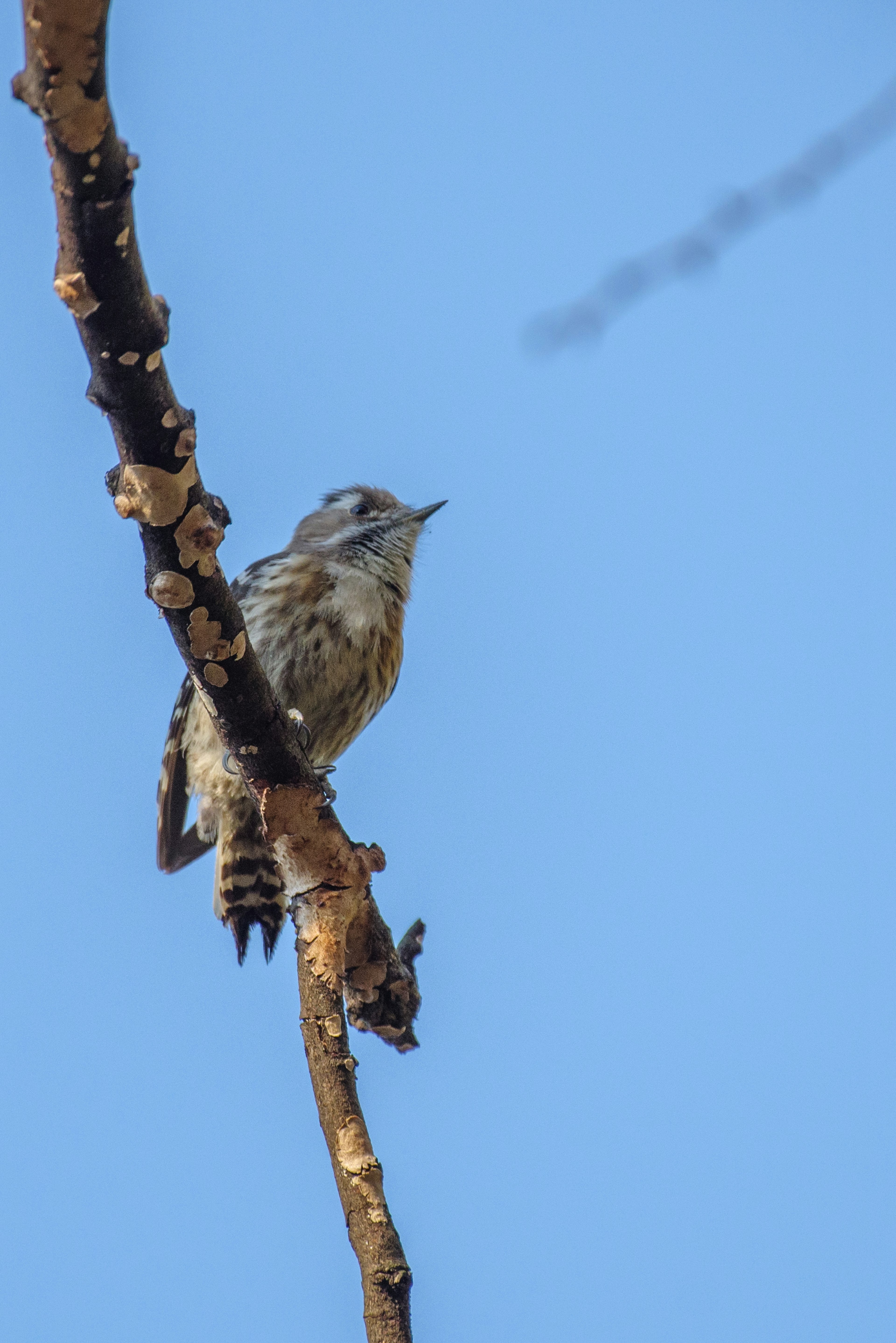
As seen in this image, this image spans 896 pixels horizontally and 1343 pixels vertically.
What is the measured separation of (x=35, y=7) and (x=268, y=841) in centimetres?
259

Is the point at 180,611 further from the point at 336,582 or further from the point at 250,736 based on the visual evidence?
the point at 336,582

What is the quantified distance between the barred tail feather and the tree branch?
962mm

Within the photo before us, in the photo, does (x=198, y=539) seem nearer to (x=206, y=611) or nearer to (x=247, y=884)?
(x=206, y=611)

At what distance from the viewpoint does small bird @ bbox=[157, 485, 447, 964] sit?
532 cm

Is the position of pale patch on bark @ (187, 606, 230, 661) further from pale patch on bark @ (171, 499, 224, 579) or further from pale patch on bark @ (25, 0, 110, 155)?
pale patch on bark @ (25, 0, 110, 155)

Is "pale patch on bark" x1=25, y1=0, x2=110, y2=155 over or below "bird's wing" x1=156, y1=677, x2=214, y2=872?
below

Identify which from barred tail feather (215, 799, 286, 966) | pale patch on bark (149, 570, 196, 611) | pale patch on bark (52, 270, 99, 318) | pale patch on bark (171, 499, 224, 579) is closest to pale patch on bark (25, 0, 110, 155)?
pale patch on bark (52, 270, 99, 318)

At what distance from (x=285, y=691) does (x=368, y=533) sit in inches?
44.9

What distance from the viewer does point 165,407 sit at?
2691 millimetres

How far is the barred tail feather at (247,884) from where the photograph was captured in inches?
209

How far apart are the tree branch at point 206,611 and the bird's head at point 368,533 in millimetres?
2041

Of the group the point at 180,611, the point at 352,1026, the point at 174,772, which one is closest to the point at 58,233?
the point at 180,611

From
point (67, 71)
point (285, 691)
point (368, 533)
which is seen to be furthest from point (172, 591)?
point (368, 533)

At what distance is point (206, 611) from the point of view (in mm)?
3203
